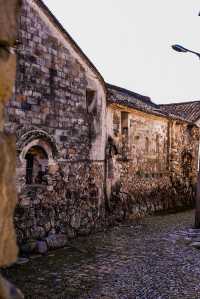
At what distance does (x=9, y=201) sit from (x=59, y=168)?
7916 millimetres

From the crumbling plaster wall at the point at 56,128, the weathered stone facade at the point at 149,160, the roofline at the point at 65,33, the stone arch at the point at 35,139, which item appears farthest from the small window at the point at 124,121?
the stone arch at the point at 35,139

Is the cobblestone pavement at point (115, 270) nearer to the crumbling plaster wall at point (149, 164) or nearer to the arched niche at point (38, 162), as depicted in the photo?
the arched niche at point (38, 162)

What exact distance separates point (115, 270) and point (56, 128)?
4002 millimetres

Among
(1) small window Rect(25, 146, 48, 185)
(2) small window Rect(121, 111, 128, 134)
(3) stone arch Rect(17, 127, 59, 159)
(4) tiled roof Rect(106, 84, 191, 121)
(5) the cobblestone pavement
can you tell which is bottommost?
(5) the cobblestone pavement

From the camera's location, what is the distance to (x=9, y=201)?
5.02 ft

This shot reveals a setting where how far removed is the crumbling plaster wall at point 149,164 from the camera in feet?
41.3

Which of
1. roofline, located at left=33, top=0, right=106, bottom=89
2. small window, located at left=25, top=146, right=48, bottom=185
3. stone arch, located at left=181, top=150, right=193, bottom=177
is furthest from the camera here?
stone arch, located at left=181, top=150, right=193, bottom=177

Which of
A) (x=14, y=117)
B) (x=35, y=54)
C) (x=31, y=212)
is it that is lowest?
(x=31, y=212)

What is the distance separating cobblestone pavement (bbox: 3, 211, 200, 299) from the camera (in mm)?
5656

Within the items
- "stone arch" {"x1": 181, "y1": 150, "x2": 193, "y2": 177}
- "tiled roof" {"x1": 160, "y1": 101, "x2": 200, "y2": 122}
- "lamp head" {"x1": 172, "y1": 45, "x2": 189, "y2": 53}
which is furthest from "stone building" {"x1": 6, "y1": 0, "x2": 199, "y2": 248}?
"tiled roof" {"x1": 160, "y1": 101, "x2": 200, "y2": 122}

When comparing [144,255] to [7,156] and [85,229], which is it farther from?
[7,156]

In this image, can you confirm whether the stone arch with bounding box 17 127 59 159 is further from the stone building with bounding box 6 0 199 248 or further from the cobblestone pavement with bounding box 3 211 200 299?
the cobblestone pavement with bounding box 3 211 200 299

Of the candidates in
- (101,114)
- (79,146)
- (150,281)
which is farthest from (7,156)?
(101,114)

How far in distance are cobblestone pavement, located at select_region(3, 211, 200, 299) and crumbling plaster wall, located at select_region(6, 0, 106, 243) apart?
95 centimetres
